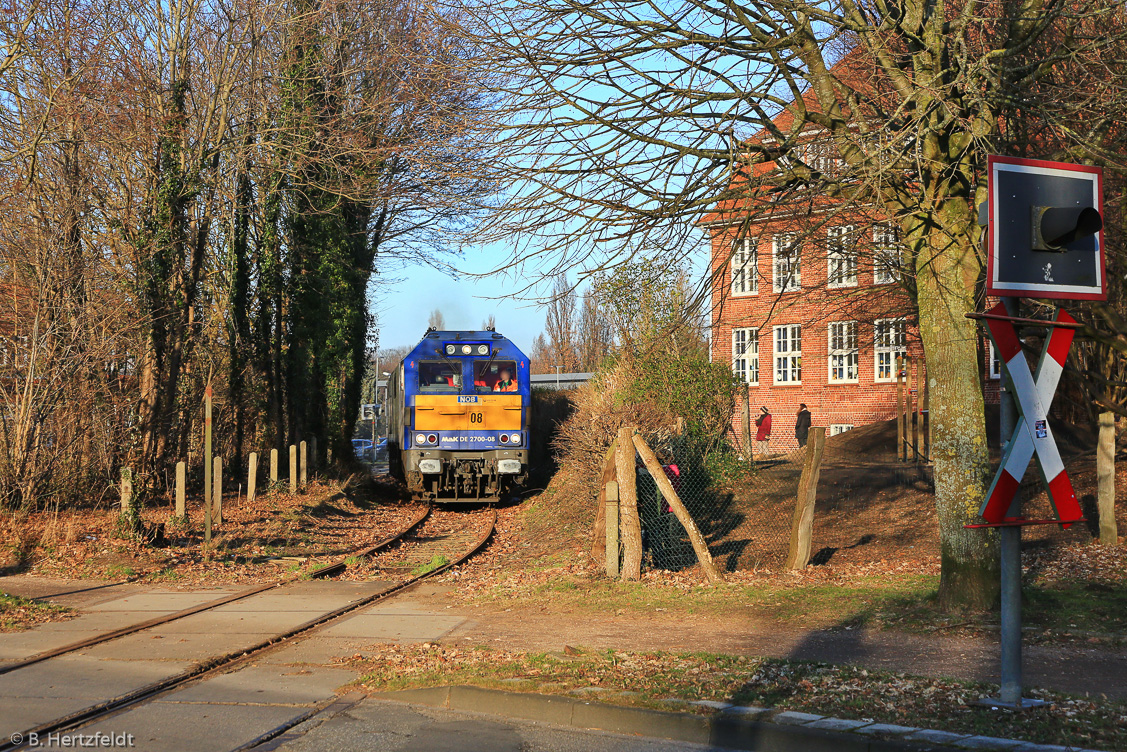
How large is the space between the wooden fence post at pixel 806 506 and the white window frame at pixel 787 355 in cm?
2241

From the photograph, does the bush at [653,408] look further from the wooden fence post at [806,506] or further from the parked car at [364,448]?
the parked car at [364,448]

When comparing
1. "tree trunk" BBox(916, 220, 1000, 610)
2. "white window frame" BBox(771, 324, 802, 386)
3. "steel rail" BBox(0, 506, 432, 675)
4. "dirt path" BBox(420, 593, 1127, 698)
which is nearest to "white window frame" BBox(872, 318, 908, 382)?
"white window frame" BBox(771, 324, 802, 386)

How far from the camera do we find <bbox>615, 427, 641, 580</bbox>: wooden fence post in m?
10.1

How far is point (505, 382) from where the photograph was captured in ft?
68.0

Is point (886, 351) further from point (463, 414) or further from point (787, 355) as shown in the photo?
point (463, 414)

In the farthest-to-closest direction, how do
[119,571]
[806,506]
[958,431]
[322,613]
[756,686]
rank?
[119,571], [806,506], [322,613], [958,431], [756,686]

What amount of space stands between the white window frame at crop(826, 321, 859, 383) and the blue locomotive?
23.5 feet

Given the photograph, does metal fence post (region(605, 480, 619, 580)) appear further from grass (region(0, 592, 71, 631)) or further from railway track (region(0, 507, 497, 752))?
grass (region(0, 592, 71, 631))

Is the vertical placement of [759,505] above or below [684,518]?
below

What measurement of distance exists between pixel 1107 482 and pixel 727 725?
322 inches

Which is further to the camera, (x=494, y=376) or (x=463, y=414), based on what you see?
(x=494, y=376)

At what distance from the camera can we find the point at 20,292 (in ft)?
48.6

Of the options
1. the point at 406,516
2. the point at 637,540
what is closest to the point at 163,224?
the point at 406,516

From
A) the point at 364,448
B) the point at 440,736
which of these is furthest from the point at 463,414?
the point at 364,448
